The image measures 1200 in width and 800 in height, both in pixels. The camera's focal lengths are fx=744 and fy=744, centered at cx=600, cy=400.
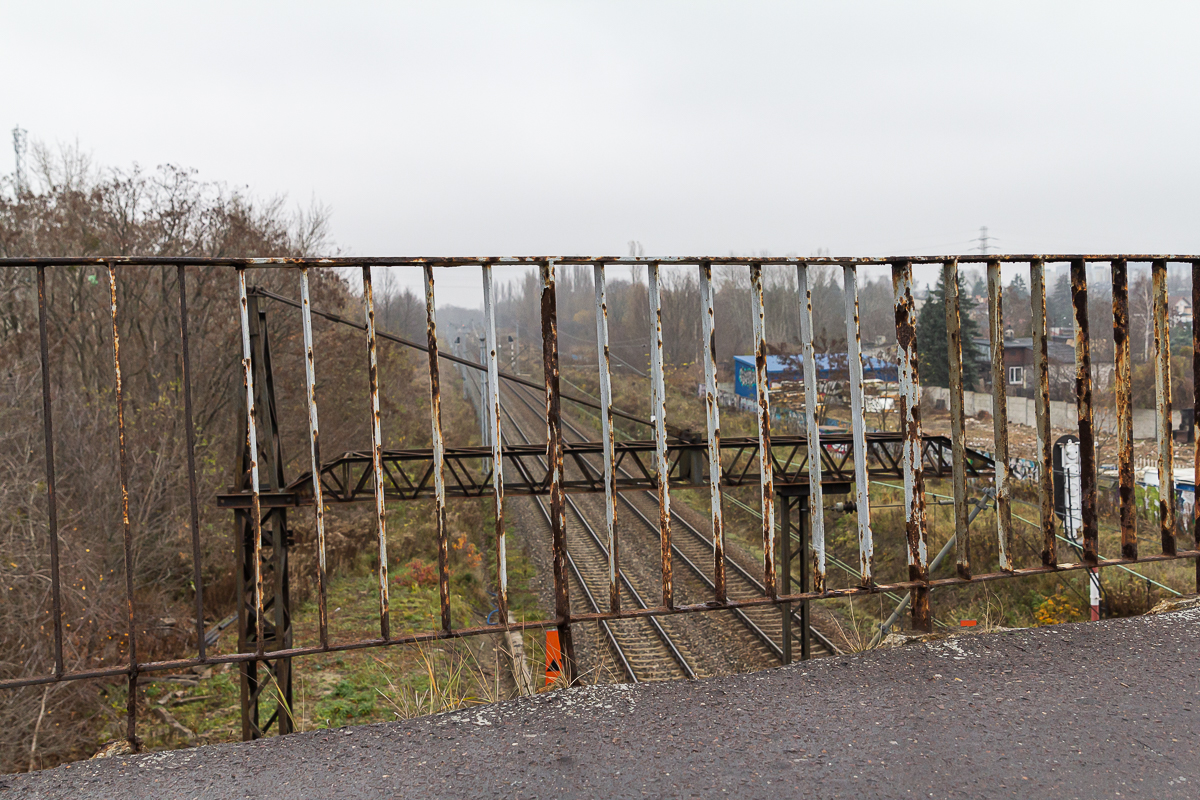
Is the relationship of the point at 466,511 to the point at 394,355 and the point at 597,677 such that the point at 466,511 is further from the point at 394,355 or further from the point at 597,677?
the point at 597,677

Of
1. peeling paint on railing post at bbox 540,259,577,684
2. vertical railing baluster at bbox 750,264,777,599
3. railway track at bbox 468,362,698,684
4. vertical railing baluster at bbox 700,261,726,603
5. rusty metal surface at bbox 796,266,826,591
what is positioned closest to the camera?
peeling paint on railing post at bbox 540,259,577,684

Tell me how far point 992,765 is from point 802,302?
2.49m

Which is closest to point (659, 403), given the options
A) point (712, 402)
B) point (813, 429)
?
point (712, 402)

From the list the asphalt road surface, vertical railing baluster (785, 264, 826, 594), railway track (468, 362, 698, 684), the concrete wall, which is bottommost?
railway track (468, 362, 698, 684)

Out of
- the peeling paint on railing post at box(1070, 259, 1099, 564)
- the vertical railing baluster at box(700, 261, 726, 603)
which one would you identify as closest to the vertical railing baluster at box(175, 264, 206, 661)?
the vertical railing baluster at box(700, 261, 726, 603)

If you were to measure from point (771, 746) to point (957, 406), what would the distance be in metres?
2.48

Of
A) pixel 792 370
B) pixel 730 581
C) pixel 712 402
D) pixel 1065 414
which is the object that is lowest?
pixel 730 581

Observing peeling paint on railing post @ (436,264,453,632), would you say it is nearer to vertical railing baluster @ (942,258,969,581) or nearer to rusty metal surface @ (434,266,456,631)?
rusty metal surface @ (434,266,456,631)

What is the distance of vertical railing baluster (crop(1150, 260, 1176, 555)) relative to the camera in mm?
5035

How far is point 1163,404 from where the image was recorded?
515cm

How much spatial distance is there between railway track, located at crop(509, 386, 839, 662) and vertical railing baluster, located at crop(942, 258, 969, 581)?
798 cm

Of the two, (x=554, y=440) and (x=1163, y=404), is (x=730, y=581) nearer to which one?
(x=1163, y=404)

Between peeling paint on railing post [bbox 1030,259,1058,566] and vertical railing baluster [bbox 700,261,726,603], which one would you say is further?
peeling paint on railing post [bbox 1030,259,1058,566]

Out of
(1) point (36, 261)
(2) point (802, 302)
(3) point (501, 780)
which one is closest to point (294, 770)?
(3) point (501, 780)
